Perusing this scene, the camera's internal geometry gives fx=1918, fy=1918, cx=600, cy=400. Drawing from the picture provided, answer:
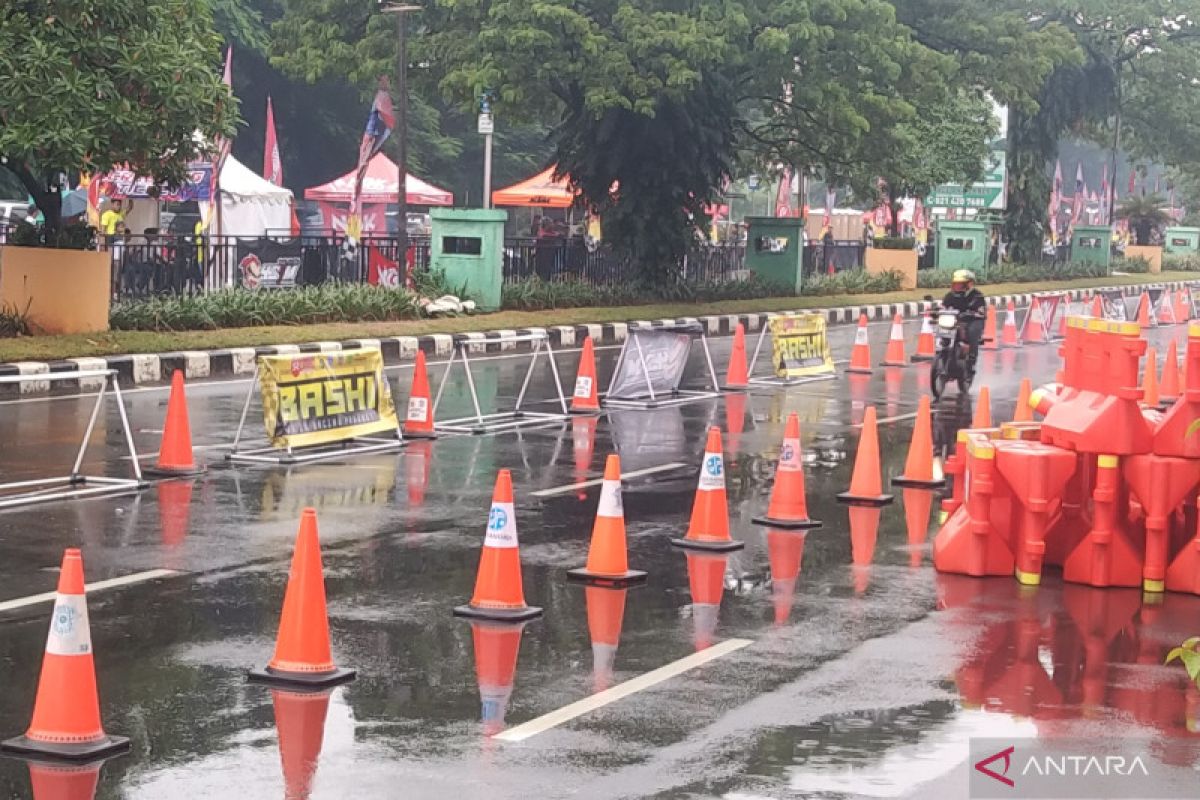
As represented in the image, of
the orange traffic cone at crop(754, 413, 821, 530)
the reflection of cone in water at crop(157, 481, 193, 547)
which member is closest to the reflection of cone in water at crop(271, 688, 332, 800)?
the reflection of cone in water at crop(157, 481, 193, 547)

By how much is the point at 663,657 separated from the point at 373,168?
43.1 meters

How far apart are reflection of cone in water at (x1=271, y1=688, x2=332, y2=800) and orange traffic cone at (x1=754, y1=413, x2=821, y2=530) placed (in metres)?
5.61

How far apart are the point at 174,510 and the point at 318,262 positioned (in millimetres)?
19153

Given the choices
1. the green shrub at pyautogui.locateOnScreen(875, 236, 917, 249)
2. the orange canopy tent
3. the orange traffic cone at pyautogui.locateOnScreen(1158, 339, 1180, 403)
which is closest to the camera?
the orange traffic cone at pyautogui.locateOnScreen(1158, 339, 1180, 403)

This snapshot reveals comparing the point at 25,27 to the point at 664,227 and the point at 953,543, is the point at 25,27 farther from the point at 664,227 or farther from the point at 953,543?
the point at 664,227

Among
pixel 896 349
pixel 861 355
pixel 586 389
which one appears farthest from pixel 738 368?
pixel 896 349

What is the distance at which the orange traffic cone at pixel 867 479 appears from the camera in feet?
47.1

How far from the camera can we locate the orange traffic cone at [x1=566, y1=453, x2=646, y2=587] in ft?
35.3

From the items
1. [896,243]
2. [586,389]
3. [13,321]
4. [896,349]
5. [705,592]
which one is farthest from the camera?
[896,243]

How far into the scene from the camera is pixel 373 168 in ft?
167

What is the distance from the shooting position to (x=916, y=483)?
15461 mm

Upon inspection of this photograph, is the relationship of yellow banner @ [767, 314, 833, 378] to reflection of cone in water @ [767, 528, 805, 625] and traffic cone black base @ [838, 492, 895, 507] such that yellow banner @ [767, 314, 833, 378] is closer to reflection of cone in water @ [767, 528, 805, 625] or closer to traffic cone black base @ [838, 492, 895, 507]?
traffic cone black base @ [838, 492, 895, 507]

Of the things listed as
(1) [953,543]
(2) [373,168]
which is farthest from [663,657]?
(2) [373,168]

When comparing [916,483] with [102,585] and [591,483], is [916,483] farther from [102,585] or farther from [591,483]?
[102,585]
